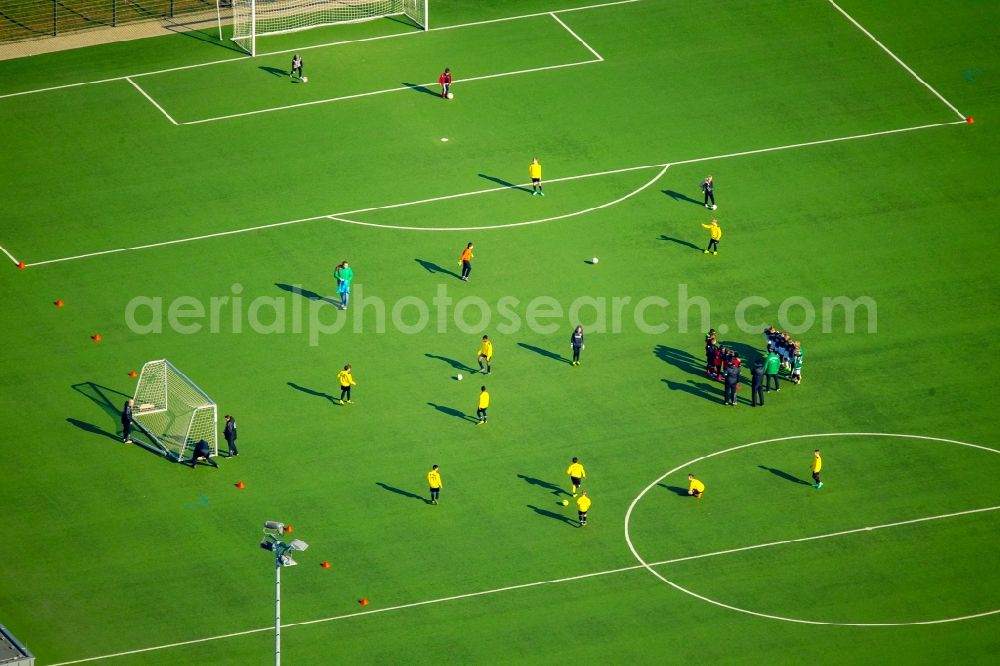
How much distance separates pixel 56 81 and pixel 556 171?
23.7 metres

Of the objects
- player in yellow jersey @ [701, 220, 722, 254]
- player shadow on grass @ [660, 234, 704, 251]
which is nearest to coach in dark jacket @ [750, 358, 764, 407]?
player in yellow jersey @ [701, 220, 722, 254]

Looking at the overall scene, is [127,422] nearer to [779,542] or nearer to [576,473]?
[576,473]

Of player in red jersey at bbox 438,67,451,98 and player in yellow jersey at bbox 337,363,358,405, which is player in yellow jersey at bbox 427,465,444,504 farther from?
player in red jersey at bbox 438,67,451,98

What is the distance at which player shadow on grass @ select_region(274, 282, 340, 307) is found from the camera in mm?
80562

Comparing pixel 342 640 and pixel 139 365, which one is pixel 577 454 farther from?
pixel 139 365

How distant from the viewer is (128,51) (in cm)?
9619

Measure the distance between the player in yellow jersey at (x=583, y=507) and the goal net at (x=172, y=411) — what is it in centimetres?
1303

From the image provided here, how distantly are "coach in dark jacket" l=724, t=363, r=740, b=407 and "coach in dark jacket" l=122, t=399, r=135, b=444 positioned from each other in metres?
21.4

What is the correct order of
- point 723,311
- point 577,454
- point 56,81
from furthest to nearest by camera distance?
point 56,81 → point 723,311 → point 577,454

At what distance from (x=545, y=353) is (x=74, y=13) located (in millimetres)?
34529

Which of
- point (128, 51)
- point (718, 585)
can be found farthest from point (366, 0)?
point (718, 585)

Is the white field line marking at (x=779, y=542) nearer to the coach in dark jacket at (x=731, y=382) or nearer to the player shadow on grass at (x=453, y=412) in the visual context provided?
the coach in dark jacket at (x=731, y=382)

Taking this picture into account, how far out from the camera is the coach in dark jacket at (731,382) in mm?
74750

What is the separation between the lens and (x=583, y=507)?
68812 mm
